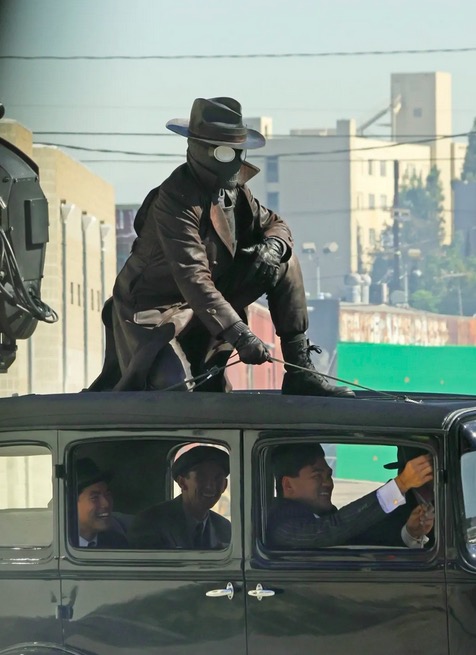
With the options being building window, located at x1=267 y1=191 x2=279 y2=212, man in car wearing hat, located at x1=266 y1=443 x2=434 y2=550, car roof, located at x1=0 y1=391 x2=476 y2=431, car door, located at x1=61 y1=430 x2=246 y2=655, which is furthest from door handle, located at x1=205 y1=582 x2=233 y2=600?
building window, located at x1=267 y1=191 x2=279 y2=212

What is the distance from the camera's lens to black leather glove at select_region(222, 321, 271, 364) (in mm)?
6066

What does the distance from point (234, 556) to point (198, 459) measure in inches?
16.7

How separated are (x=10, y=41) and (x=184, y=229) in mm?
2691

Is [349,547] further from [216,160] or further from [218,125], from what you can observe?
[218,125]

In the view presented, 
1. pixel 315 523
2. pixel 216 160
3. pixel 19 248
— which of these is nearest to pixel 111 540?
pixel 315 523

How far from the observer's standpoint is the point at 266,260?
6328 millimetres

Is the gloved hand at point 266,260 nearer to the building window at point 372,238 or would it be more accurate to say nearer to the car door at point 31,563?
the car door at point 31,563

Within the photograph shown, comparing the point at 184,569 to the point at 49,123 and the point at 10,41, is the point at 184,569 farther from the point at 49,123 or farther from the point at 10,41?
the point at 49,123

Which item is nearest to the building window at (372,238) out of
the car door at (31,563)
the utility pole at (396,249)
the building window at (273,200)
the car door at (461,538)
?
the utility pole at (396,249)

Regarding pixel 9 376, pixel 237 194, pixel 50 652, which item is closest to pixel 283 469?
pixel 50 652

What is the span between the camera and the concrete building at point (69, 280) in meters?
37.7

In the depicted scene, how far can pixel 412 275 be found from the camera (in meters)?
78.2

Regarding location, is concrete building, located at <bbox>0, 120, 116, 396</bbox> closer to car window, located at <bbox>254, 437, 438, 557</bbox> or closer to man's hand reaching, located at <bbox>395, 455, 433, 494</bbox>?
car window, located at <bbox>254, 437, 438, 557</bbox>

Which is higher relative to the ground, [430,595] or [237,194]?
[237,194]
